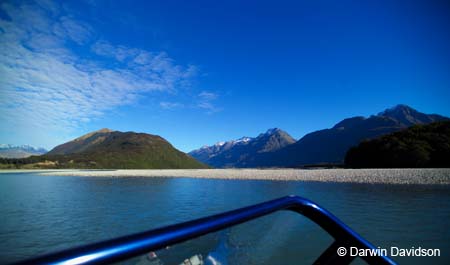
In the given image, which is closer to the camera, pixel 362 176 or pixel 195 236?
pixel 195 236

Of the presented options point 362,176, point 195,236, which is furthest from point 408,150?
point 195,236

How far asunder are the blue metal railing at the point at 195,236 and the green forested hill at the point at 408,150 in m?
78.7

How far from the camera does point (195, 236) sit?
4.59ft

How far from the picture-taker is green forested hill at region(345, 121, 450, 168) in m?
67.4

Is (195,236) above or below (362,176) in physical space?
above

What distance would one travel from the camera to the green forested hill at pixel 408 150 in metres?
67.4

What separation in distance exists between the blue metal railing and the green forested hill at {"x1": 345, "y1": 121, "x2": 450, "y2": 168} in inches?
3098

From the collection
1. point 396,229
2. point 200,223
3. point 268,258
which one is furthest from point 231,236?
point 396,229

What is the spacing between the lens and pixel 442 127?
80688 mm

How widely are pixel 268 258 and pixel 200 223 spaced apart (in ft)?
26.9

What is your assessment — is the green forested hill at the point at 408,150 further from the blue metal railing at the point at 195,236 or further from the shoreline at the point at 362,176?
the blue metal railing at the point at 195,236

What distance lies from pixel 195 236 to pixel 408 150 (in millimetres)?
87132

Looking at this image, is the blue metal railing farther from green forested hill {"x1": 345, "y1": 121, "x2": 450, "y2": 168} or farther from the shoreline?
green forested hill {"x1": 345, "y1": 121, "x2": 450, "y2": 168}

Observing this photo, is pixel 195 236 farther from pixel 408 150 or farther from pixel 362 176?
pixel 408 150
